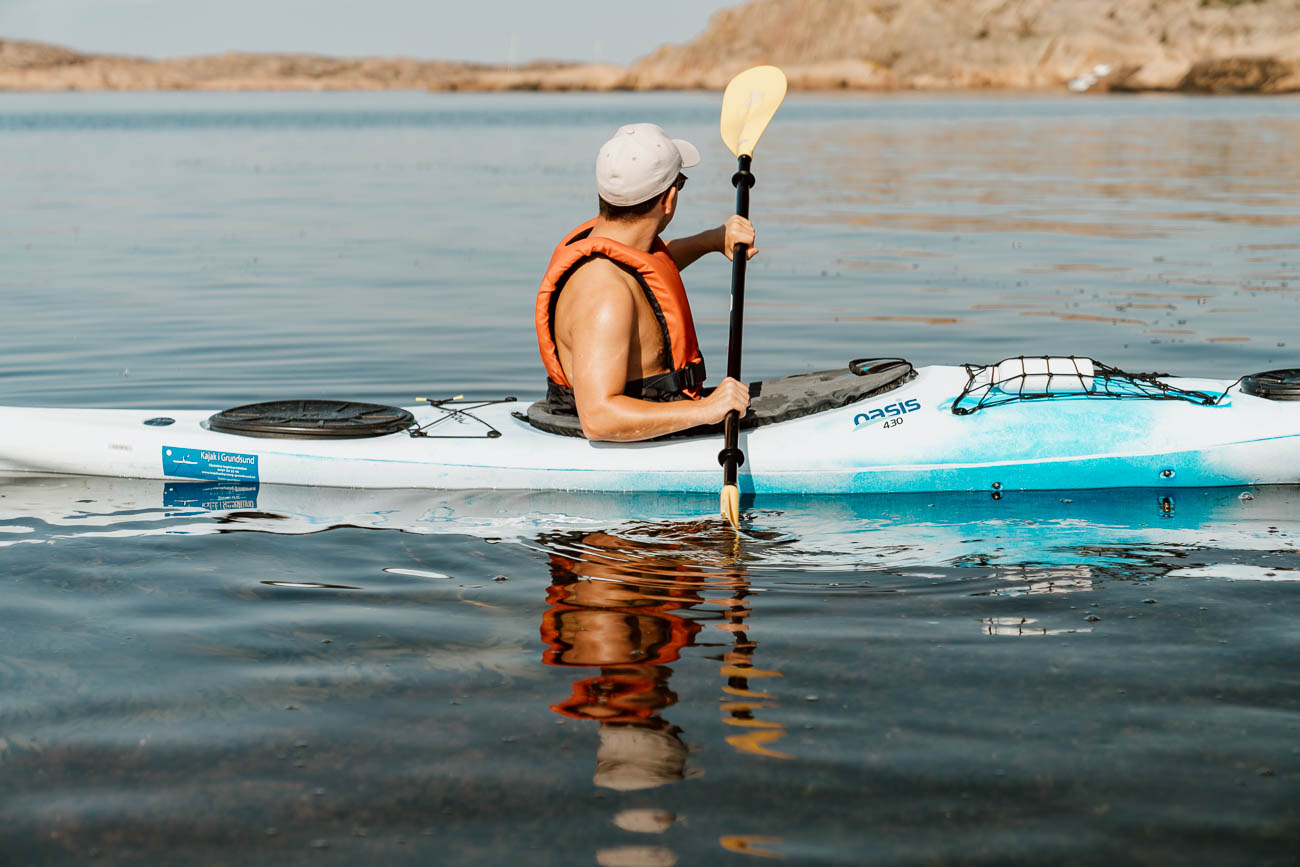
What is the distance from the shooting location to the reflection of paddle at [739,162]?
5.26 m

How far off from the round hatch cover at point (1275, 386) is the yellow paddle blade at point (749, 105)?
7.74ft

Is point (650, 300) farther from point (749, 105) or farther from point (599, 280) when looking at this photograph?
point (749, 105)

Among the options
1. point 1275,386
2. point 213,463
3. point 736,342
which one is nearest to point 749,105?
point 736,342

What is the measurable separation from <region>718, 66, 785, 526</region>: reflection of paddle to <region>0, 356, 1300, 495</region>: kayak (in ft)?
0.93

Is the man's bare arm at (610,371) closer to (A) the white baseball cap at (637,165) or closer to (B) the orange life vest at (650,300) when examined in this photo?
(B) the orange life vest at (650,300)

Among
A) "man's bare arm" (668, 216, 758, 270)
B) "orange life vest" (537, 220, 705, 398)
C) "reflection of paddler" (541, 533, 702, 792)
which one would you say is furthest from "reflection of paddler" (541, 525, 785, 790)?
"man's bare arm" (668, 216, 758, 270)

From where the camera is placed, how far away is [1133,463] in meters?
5.57

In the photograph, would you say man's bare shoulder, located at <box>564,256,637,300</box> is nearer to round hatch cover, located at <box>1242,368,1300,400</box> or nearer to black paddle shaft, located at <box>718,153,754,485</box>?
black paddle shaft, located at <box>718,153,754,485</box>

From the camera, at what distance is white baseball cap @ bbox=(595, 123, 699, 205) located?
4.91 m

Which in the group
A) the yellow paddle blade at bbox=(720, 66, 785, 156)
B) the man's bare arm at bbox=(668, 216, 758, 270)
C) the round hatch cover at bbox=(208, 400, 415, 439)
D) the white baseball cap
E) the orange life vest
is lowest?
the round hatch cover at bbox=(208, 400, 415, 439)

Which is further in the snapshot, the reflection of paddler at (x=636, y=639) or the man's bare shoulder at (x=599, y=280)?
the man's bare shoulder at (x=599, y=280)

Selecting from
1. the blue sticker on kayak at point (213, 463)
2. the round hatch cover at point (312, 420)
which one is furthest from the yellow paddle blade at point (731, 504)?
the blue sticker on kayak at point (213, 463)

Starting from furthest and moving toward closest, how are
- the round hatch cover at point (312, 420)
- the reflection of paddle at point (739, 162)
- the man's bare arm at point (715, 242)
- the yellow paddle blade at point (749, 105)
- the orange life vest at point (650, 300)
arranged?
the yellow paddle blade at point (749, 105)
the round hatch cover at point (312, 420)
the man's bare arm at point (715, 242)
the reflection of paddle at point (739, 162)
the orange life vest at point (650, 300)

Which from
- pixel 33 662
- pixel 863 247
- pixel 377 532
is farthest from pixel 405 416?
pixel 863 247
